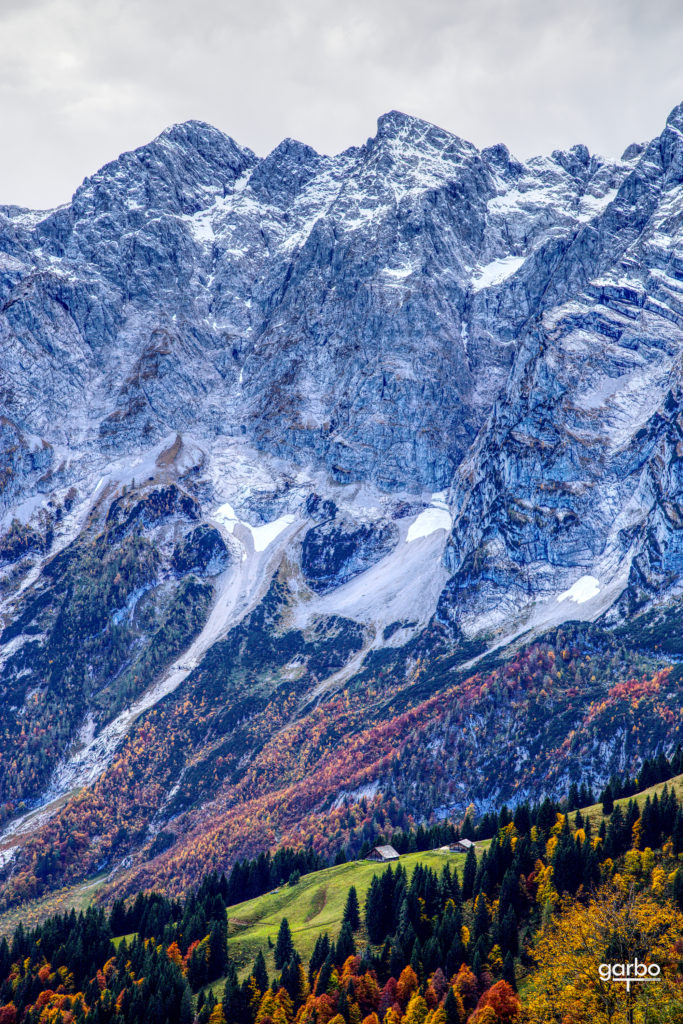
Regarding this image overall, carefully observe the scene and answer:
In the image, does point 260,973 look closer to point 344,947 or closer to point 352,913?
point 344,947

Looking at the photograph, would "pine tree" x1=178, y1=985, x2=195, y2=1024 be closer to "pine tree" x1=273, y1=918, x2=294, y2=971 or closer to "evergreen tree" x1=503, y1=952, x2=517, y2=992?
"pine tree" x1=273, y1=918, x2=294, y2=971

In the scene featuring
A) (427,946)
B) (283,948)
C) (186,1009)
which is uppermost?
(427,946)

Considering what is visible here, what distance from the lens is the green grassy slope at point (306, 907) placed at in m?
114

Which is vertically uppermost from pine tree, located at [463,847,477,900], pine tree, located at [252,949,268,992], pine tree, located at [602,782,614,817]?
pine tree, located at [602,782,614,817]

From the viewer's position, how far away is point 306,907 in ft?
422

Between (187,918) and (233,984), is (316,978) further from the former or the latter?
(187,918)

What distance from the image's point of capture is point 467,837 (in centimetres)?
14138

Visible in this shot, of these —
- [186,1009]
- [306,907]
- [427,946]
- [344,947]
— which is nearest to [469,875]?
[427,946]

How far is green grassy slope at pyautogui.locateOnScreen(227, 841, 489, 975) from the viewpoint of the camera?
11438 cm

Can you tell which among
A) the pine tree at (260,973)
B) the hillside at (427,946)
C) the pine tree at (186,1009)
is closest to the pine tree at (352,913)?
the hillside at (427,946)

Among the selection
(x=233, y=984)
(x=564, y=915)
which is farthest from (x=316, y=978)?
(x=564, y=915)

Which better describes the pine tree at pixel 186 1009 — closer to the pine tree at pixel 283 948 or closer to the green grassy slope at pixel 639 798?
the pine tree at pixel 283 948

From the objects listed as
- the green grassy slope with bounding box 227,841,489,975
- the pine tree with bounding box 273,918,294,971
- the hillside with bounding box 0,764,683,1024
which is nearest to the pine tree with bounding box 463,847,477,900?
the hillside with bounding box 0,764,683,1024

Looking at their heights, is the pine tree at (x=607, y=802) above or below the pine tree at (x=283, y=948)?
above
